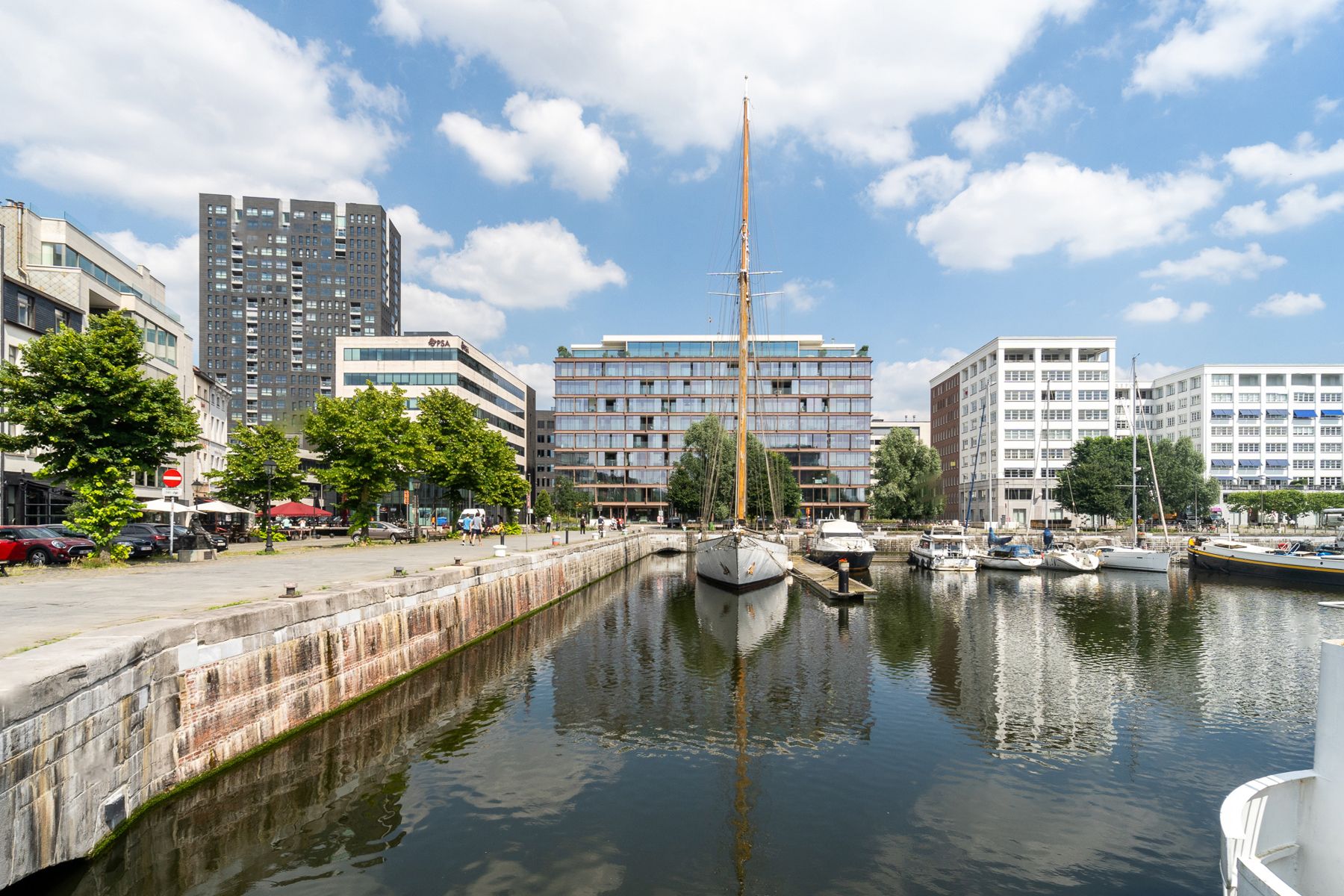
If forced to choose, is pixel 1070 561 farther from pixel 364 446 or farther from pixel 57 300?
pixel 57 300

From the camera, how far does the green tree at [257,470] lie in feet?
165

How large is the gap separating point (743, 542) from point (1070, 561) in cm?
3406

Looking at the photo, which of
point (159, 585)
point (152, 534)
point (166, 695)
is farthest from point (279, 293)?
point (166, 695)

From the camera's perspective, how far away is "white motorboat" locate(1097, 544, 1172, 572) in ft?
193

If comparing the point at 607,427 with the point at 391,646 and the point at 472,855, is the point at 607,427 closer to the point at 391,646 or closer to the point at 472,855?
the point at 391,646

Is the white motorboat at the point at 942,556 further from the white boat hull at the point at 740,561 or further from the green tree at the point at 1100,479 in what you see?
the green tree at the point at 1100,479

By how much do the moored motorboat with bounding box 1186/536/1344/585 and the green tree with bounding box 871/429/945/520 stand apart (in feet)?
122

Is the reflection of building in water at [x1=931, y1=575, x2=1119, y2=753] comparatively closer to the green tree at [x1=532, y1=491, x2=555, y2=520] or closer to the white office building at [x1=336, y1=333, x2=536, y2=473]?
the green tree at [x1=532, y1=491, x2=555, y2=520]

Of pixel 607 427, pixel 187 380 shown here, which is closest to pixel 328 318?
pixel 607 427

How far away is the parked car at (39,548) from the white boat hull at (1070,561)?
209ft

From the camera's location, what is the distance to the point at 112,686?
9344 mm

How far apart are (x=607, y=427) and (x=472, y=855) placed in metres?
116

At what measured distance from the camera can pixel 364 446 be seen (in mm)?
43344

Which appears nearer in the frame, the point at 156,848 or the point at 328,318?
the point at 156,848
